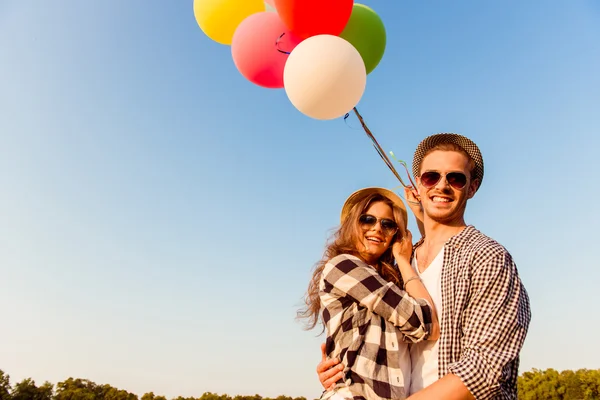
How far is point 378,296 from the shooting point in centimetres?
318

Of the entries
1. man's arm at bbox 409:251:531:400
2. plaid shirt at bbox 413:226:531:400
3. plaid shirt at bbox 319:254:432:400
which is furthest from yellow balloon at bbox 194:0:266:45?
man's arm at bbox 409:251:531:400

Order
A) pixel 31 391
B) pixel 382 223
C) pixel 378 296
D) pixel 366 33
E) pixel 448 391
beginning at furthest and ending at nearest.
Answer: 1. pixel 31 391
2. pixel 366 33
3. pixel 382 223
4. pixel 378 296
5. pixel 448 391

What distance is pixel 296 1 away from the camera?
4.28 meters

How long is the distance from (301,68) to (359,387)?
260cm

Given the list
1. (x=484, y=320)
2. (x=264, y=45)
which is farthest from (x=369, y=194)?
(x=264, y=45)

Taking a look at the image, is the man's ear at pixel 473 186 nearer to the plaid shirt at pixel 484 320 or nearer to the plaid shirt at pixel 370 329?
the plaid shirt at pixel 484 320

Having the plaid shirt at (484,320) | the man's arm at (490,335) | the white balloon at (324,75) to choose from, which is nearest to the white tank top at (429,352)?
the plaid shirt at (484,320)

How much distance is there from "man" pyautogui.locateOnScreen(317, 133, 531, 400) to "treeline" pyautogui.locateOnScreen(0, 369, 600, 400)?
54885mm

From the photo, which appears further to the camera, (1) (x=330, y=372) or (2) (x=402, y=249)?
(2) (x=402, y=249)

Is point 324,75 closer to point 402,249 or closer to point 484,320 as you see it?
point 402,249

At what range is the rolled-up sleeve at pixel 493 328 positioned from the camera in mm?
2725

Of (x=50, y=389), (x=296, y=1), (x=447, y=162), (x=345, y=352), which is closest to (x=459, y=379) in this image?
(x=345, y=352)

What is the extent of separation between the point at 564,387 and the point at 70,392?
5230 centimetres

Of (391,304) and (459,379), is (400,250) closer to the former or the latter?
(391,304)
